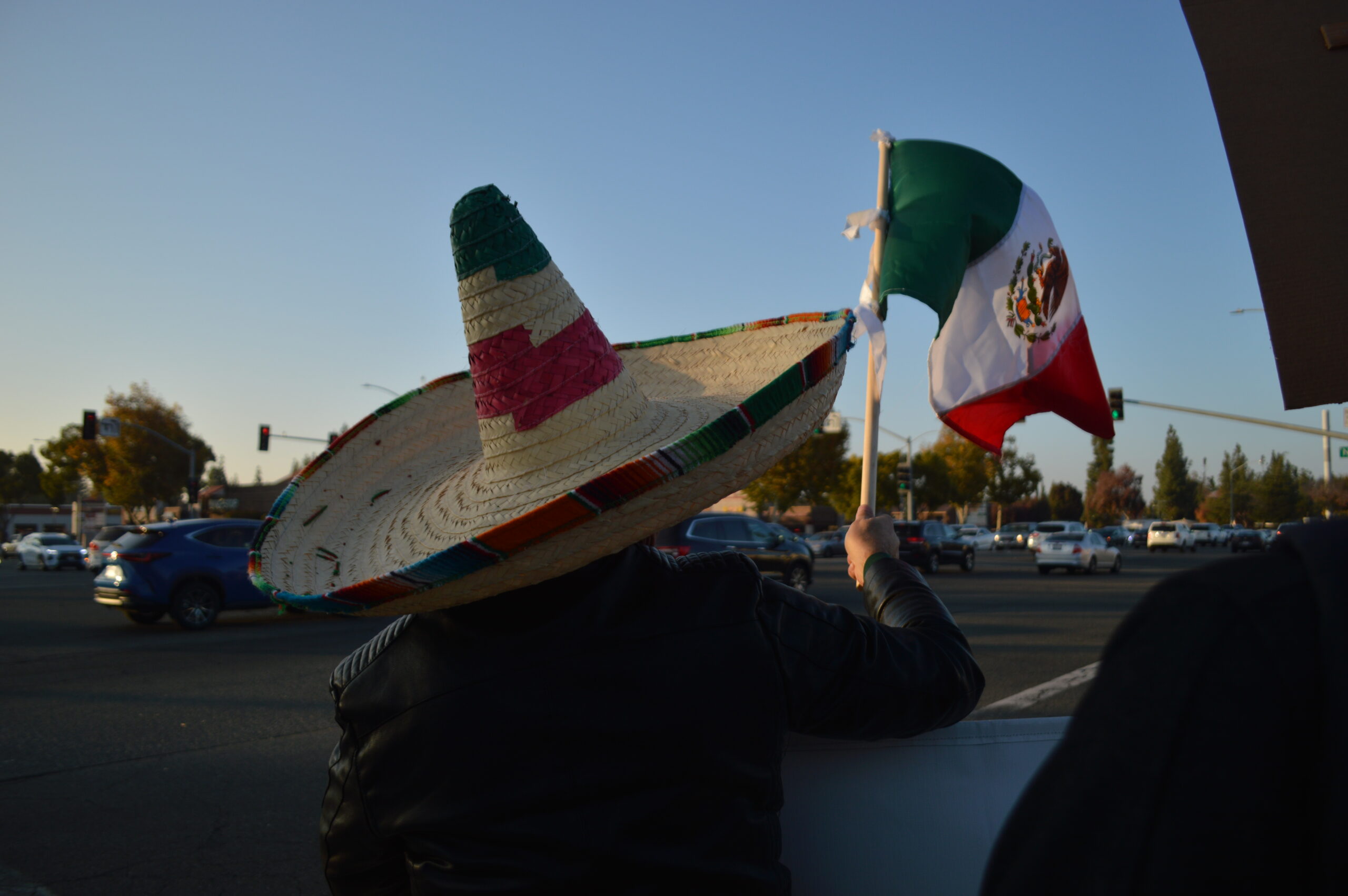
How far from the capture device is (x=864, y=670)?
1.48m

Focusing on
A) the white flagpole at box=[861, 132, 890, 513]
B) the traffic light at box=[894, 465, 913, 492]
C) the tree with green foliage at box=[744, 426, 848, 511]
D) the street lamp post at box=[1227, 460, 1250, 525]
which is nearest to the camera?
the white flagpole at box=[861, 132, 890, 513]

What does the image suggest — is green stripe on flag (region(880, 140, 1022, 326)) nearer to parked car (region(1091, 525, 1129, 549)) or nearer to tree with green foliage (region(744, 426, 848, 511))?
tree with green foliage (region(744, 426, 848, 511))

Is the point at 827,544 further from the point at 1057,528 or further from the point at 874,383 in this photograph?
the point at 874,383

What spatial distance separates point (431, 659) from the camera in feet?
4.55

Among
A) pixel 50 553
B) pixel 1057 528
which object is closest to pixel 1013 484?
pixel 1057 528

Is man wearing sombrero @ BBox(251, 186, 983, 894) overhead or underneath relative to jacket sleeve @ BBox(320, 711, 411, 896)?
overhead

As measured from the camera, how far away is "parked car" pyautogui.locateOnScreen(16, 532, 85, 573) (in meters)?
31.4

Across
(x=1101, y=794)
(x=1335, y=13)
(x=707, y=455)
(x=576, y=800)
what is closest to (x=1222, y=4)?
(x=1335, y=13)

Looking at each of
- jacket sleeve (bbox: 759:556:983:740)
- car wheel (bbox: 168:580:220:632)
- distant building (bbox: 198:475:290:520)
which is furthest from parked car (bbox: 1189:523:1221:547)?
jacket sleeve (bbox: 759:556:983:740)

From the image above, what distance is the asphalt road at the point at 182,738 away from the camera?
3.94 meters

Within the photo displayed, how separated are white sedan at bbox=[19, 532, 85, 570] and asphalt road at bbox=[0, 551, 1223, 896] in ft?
69.2

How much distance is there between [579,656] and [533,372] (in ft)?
1.56

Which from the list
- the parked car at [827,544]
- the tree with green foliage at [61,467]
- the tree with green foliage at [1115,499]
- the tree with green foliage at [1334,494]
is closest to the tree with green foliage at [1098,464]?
the tree with green foliage at [1115,499]

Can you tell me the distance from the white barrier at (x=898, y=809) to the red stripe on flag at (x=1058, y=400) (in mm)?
2271
